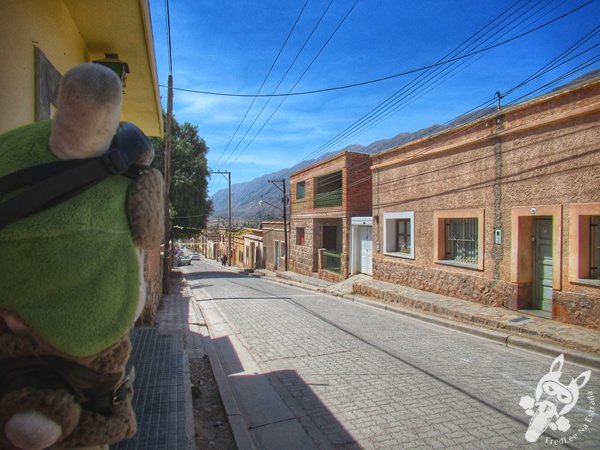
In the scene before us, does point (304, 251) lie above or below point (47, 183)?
below

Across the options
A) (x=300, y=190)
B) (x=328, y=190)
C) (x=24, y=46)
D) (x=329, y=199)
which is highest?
(x=300, y=190)

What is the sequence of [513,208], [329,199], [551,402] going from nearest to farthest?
[551,402]
[513,208]
[329,199]

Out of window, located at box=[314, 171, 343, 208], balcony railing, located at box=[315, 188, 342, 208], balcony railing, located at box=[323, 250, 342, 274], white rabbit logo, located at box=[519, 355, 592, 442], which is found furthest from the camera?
window, located at box=[314, 171, 343, 208]

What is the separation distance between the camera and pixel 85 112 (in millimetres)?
1113

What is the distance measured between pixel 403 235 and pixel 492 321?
5715 mm

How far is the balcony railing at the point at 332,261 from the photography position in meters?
18.5

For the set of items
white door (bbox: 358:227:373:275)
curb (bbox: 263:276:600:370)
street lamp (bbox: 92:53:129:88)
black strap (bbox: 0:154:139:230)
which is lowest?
curb (bbox: 263:276:600:370)

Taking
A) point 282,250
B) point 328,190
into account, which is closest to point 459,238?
point 328,190

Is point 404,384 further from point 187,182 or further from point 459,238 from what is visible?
point 187,182

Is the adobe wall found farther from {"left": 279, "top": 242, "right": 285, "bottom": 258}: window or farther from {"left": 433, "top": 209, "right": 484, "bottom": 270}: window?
{"left": 433, "top": 209, "right": 484, "bottom": 270}: window

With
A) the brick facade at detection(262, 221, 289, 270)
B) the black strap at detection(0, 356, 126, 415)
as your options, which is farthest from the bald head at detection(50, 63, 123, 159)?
the brick facade at detection(262, 221, 289, 270)

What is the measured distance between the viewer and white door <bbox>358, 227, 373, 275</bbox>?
16250mm

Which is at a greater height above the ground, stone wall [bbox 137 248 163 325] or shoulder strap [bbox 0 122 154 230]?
shoulder strap [bbox 0 122 154 230]

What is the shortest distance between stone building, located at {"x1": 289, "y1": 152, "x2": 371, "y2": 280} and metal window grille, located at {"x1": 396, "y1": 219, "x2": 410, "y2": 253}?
10.3 feet
